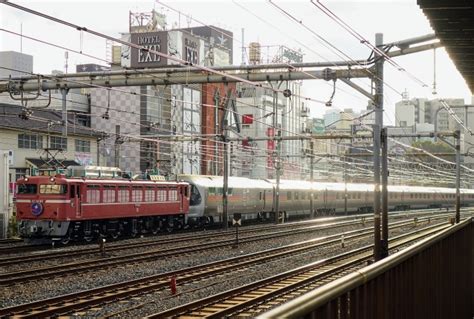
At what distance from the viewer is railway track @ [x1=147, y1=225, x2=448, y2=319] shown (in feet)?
42.2

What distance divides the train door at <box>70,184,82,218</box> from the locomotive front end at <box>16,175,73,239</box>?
0.24m

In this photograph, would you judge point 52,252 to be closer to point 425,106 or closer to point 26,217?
point 26,217

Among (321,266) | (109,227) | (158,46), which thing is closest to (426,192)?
(158,46)

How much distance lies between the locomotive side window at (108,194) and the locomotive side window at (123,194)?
1.58 feet

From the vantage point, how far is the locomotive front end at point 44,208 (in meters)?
27.4

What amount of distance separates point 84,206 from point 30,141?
21.9m

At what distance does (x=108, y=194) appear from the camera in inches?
1184

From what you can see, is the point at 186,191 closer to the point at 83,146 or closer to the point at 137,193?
the point at 137,193

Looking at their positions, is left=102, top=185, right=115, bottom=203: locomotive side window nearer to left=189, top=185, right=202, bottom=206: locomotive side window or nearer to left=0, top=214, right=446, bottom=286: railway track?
left=0, top=214, right=446, bottom=286: railway track

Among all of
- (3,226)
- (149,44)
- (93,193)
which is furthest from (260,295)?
(149,44)

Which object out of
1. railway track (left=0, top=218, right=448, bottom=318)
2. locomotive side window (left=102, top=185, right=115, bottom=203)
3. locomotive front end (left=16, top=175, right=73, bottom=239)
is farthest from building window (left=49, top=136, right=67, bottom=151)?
railway track (left=0, top=218, right=448, bottom=318)

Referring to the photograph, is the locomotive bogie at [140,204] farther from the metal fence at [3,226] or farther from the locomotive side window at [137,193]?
the metal fence at [3,226]

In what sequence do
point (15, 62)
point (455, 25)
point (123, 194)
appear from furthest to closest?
1. point (15, 62)
2. point (123, 194)
3. point (455, 25)

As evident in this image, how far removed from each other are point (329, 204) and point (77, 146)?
23.7 m
